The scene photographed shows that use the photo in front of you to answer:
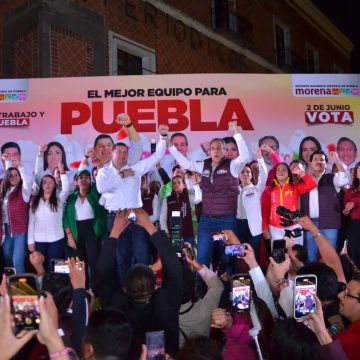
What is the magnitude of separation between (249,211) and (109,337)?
13.3 feet

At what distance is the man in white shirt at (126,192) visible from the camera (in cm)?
567

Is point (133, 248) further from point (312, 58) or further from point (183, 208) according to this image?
point (312, 58)

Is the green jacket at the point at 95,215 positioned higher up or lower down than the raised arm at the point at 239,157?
lower down

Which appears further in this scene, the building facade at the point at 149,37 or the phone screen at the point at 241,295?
the building facade at the point at 149,37

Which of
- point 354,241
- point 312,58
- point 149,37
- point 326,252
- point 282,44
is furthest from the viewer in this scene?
point 312,58

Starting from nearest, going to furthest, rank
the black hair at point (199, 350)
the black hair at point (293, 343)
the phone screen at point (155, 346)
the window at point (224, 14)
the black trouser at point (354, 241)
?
1. the black hair at point (199, 350)
2. the black hair at point (293, 343)
3. the phone screen at point (155, 346)
4. the black trouser at point (354, 241)
5. the window at point (224, 14)

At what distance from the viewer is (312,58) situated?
17156 millimetres

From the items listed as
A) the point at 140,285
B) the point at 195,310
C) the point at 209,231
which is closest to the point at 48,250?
the point at 209,231

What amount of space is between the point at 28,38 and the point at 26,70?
554 mm

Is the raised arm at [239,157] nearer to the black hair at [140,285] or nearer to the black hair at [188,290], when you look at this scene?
the black hair at [188,290]

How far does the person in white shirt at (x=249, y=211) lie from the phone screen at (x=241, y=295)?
9.76 feet

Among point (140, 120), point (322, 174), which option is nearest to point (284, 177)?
point (322, 174)

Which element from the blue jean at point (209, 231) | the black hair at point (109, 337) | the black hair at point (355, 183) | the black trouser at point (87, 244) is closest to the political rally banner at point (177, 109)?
the black hair at point (355, 183)

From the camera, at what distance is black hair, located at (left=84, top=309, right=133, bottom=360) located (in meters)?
2.19
